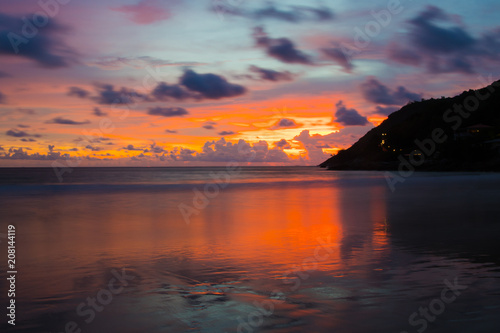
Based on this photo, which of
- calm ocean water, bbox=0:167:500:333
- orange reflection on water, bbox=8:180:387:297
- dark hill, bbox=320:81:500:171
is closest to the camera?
Result: calm ocean water, bbox=0:167:500:333

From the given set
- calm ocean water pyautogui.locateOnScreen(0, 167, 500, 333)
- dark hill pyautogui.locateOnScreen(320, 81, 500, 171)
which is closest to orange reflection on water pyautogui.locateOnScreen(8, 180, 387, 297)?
calm ocean water pyautogui.locateOnScreen(0, 167, 500, 333)

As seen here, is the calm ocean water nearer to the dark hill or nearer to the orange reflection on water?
the orange reflection on water

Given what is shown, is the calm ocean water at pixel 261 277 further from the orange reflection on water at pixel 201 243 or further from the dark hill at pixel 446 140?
the dark hill at pixel 446 140

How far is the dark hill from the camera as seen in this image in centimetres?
9862

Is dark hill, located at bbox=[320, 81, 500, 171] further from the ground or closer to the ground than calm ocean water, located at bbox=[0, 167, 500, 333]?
further from the ground

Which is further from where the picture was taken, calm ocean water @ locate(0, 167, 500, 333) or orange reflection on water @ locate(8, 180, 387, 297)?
orange reflection on water @ locate(8, 180, 387, 297)

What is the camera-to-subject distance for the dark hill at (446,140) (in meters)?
98.6

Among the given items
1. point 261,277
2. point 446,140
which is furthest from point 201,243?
point 446,140

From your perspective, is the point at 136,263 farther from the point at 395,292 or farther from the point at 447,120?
the point at 447,120

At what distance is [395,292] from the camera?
7680 millimetres

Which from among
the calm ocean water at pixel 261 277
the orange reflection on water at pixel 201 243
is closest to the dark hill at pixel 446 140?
the orange reflection on water at pixel 201 243

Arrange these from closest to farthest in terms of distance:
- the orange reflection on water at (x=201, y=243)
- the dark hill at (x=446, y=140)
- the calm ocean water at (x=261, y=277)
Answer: the calm ocean water at (x=261, y=277) → the orange reflection on water at (x=201, y=243) → the dark hill at (x=446, y=140)

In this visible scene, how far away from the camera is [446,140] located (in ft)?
387

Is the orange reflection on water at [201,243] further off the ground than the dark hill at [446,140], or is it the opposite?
the dark hill at [446,140]
